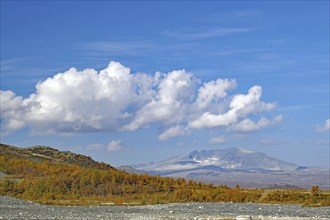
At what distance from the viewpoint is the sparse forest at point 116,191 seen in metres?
71.1

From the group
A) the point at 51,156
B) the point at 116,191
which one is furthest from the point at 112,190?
the point at 51,156

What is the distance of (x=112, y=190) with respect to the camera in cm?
7906

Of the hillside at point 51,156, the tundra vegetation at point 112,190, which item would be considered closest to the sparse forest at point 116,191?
the tundra vegetation at point 112,190

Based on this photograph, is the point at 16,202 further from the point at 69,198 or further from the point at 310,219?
the point at 310,219

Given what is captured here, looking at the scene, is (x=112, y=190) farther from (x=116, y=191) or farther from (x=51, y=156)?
(x=51, y=156)

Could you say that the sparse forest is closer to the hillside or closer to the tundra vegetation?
the tundra vegetation

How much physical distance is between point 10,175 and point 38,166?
6.59m

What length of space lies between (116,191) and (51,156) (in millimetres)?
55977

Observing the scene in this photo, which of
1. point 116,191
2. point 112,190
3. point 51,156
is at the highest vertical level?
point 51,156

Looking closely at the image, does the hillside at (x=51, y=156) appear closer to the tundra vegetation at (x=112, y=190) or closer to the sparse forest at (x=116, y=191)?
the tundra vegetation at (x=112, y=190)

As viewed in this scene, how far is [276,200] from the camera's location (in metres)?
74.0

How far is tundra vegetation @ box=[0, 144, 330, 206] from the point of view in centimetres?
7112

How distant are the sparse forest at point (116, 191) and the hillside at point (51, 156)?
33.9m

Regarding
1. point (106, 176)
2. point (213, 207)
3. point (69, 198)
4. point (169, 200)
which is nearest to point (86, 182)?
point (106, 176)
